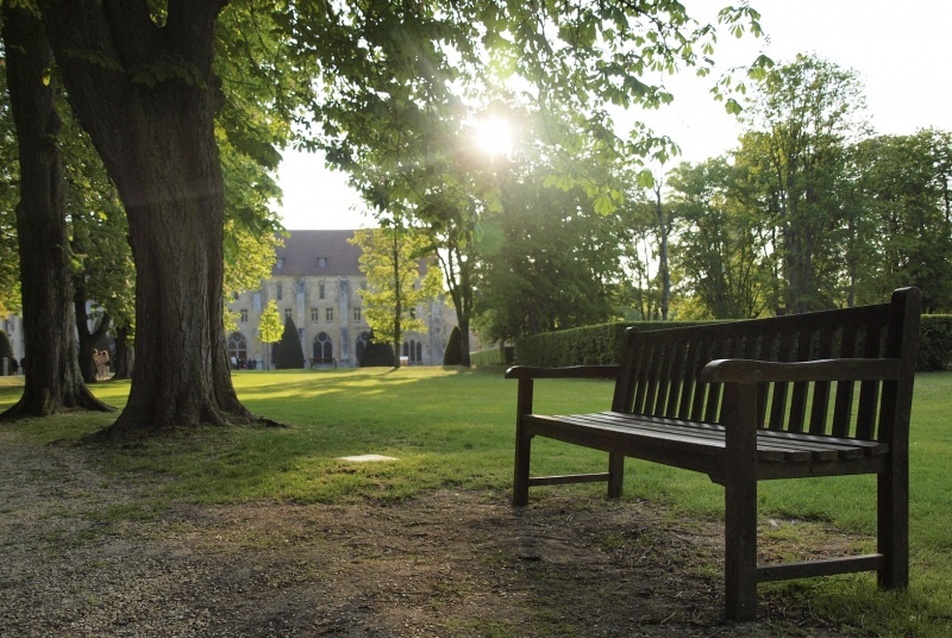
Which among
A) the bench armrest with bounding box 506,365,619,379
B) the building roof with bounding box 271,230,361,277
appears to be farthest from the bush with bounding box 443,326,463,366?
the bench armrest with bounding box 506,365,619,379

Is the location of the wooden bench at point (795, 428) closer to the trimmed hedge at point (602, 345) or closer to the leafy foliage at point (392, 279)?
the trimmed hedge at point (602, 345)

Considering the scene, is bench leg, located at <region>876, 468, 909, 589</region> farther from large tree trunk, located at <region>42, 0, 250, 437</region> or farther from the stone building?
the stone building

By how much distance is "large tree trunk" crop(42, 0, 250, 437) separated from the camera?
8.06 meters

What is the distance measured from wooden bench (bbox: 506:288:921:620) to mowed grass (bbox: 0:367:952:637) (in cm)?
27

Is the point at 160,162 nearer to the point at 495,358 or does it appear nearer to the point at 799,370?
the point at 799,370

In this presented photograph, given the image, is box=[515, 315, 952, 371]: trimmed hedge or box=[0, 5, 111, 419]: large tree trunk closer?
box=[0, 5, 111, 419]: large tree trunk

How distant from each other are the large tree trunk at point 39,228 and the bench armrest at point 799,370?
12.3 m

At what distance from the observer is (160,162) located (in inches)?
326

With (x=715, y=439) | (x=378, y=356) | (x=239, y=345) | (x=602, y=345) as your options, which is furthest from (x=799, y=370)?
(x=239, y=345)

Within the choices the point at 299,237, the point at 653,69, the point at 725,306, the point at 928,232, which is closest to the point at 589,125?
the point at 653,69

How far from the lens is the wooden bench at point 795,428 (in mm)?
2863

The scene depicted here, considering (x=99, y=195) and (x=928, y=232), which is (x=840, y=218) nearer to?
(x=928, y=232)

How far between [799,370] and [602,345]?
21998 millimetres

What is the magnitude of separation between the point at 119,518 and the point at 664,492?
3.70 metres
